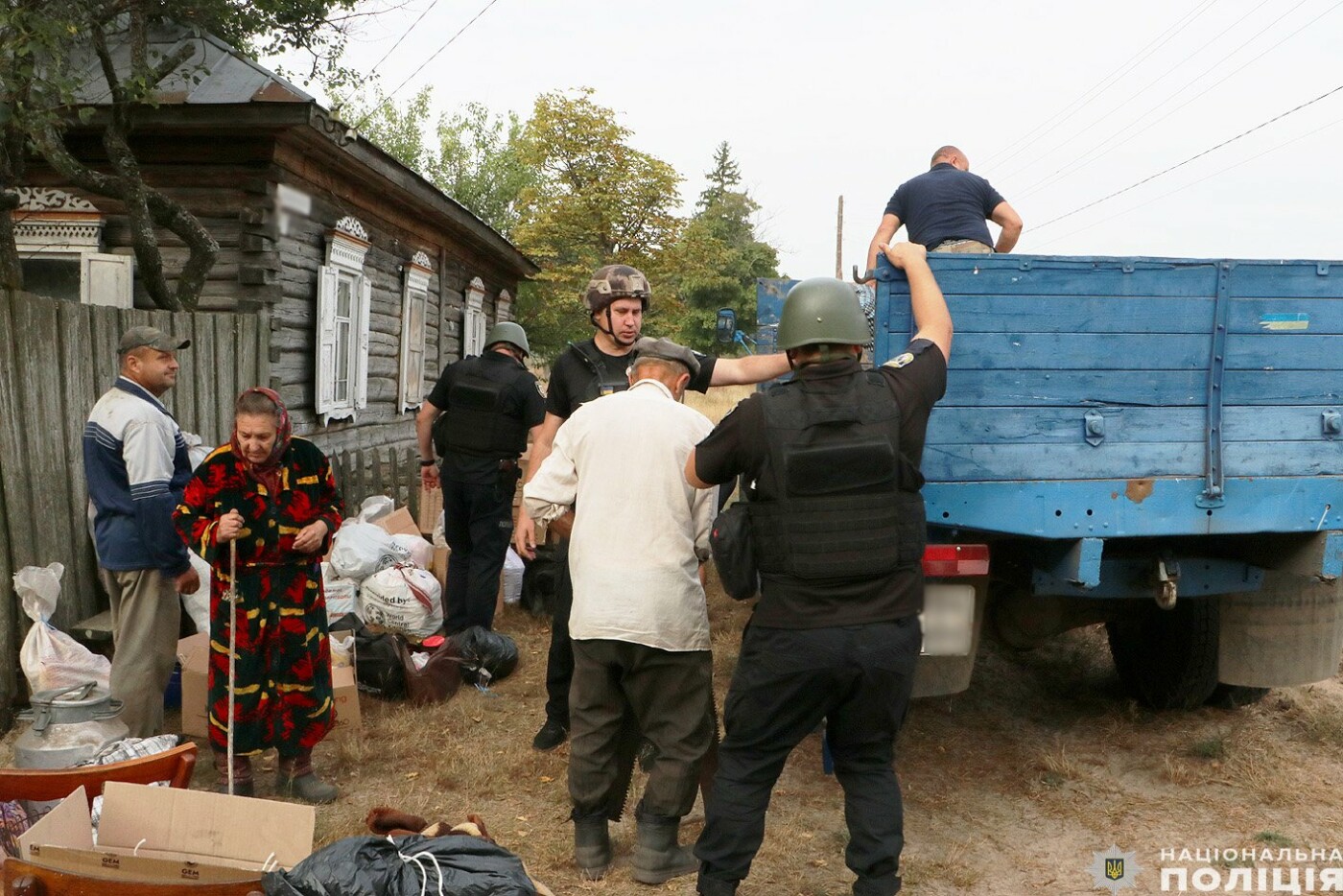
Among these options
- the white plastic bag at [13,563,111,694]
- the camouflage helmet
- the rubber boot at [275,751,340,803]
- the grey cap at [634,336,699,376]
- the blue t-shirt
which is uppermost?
the blue t-shirt

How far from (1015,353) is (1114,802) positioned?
1.90m

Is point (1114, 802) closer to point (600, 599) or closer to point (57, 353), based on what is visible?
point (600, 599)

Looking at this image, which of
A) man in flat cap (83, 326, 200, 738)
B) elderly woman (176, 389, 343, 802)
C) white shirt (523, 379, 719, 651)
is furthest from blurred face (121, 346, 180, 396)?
white shirt (523, 379, 719, 651)

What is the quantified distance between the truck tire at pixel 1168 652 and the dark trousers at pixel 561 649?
8.26 ft

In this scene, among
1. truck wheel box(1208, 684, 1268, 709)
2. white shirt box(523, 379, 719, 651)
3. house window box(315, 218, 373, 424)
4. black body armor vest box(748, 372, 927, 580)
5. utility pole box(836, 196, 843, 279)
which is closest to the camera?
black body armor vest box(748, 372, 927, 580)

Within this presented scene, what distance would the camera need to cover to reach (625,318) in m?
4.82

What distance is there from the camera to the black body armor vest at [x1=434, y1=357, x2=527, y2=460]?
6836mm

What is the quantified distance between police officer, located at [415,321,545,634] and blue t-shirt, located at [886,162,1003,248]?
2.54 meters

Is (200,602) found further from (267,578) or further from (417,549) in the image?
(417,549)

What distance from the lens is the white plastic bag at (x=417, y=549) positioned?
772cm

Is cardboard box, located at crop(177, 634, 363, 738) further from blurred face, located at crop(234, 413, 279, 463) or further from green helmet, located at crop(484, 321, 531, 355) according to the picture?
green helmet, located at crop(484, 321, 531, 355)

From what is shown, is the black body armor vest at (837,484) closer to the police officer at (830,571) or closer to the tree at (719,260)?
the police officer at (830,571)

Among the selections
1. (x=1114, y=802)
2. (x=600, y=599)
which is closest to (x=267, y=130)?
(x=600, y=599)


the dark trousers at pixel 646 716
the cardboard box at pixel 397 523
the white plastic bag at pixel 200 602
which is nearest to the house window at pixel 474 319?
the cardboard box at pixel 397 523
